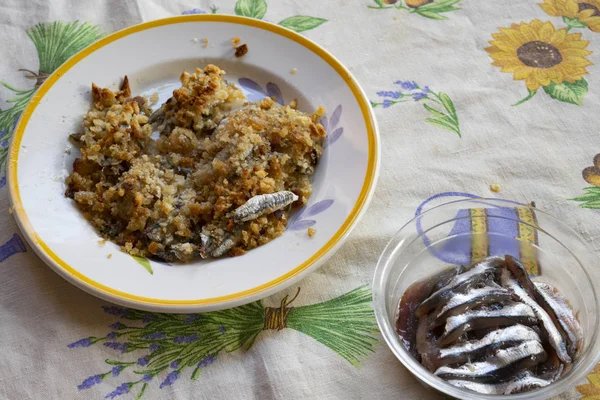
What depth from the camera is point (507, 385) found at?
105 centimetres

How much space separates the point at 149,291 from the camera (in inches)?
49.8

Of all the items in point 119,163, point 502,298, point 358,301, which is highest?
Result: point 119,163

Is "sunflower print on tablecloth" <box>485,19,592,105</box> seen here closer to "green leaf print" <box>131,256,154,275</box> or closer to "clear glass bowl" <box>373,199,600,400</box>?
"clear glass bowl" <box>373,199,600,400</box>

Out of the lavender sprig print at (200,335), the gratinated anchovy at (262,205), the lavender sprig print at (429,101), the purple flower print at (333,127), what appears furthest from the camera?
the lavender sprig print at (429,101)

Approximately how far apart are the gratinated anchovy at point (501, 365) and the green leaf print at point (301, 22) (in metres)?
1.22

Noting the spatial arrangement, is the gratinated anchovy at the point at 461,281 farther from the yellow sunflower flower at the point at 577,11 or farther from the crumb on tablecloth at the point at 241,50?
the yellow sunflower flower at the point at 577,11

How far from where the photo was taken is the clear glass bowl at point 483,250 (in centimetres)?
115

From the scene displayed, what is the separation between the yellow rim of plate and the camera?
124 centimetres

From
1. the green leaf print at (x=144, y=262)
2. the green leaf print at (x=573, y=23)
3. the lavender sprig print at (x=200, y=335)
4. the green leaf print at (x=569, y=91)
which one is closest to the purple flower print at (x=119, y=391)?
the lavender sprig print at (x=200, y=335)

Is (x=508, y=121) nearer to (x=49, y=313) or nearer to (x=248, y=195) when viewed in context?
(x=248, y=195)

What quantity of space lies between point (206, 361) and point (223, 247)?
0.24 meters

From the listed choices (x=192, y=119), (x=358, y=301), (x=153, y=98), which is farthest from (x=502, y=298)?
(x=153, y=98)

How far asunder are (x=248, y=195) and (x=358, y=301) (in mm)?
339

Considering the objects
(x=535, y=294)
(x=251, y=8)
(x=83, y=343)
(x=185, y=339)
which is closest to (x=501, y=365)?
(x=535, y=294)
